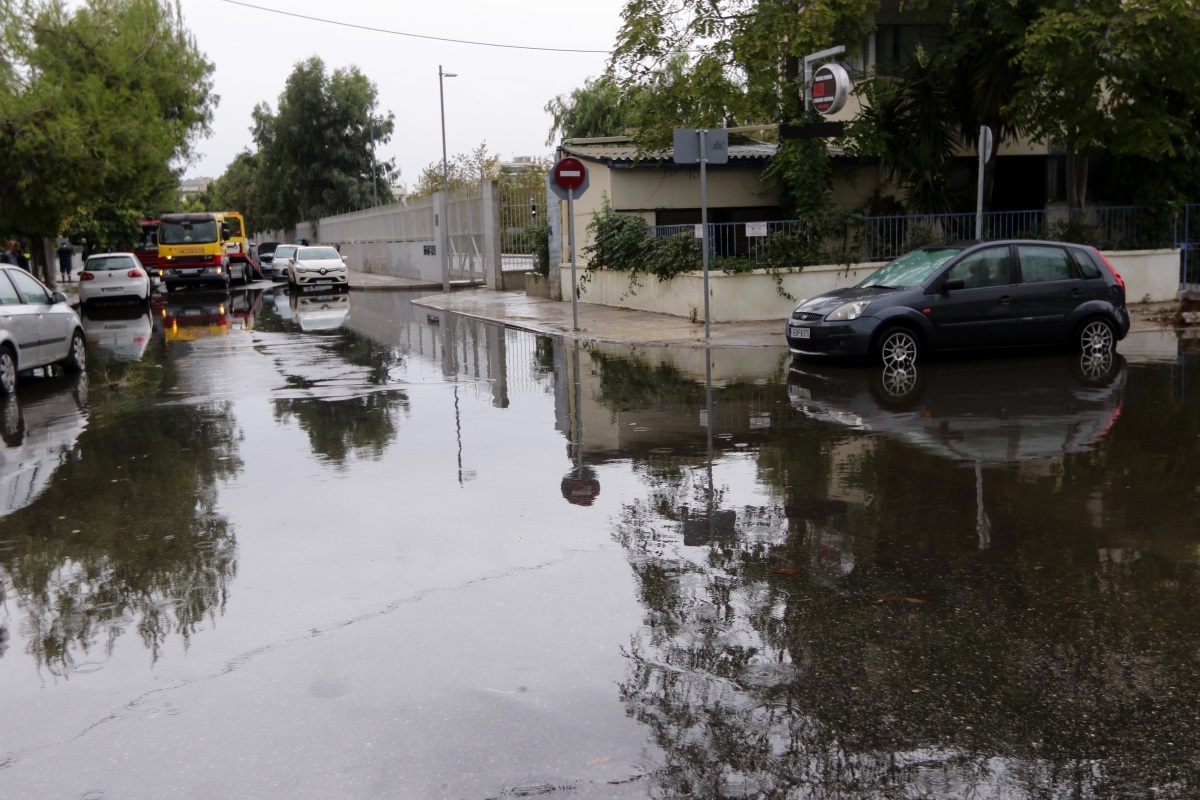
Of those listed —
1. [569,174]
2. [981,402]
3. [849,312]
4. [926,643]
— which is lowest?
[926,643]

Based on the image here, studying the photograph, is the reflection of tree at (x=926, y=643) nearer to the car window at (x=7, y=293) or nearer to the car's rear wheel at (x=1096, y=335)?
the car's rear wheel at (x=1096, y=335)

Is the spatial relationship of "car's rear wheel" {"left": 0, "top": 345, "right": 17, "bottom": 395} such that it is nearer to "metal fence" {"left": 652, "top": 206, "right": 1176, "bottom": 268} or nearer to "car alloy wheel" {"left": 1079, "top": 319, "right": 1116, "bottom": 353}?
"metal fence" {"left": 652, "top": 206, "right": 1176, "bottom": 268}

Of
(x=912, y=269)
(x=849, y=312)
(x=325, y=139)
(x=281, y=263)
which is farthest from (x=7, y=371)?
(x=325, y=139)

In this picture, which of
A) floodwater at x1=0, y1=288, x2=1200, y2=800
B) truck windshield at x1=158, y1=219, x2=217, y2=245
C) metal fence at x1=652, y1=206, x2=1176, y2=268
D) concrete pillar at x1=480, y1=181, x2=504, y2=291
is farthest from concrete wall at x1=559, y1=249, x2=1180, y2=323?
truck windshield at x1=158, y1=219, x2=217, y2=245

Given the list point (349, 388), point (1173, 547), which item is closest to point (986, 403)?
point (1173, 547)

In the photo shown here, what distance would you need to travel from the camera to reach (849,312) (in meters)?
14.6

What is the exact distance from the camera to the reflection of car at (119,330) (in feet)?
68.5

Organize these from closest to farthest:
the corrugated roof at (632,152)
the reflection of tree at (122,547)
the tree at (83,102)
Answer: the reflection of tree at (122,547), the corrugated roof at (632,152), the tree at (83,102)

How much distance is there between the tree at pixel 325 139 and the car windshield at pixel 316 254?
28396mm

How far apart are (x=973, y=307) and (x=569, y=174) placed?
7.19 meters

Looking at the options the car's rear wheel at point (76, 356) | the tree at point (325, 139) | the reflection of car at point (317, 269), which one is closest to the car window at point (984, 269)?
the car's rear wheel at point (76, 356)

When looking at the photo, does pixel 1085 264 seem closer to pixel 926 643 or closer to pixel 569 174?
pixel 569 174

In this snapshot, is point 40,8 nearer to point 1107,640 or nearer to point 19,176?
point 19,176

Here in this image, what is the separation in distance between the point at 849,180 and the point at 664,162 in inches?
170
